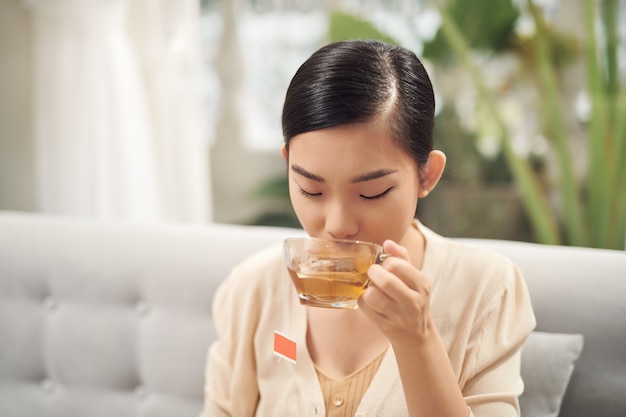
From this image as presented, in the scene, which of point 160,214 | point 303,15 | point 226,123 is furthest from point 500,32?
point 160,214

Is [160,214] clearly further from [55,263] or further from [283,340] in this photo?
[283,340]

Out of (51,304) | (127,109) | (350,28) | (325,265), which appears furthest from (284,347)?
(350,28)

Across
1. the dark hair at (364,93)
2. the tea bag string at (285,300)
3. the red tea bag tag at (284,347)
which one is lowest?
the red tea bag tag at (284,347)

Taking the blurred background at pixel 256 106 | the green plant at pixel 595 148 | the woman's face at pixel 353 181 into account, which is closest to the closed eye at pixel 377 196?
the woman's face at pixel 353 181

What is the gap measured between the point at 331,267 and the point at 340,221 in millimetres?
77

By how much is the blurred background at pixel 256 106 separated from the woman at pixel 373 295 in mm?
1223

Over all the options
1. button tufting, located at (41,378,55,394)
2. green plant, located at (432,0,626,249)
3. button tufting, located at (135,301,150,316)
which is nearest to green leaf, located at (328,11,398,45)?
green plant, located at (432,0,626,249)

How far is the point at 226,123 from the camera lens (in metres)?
4.22

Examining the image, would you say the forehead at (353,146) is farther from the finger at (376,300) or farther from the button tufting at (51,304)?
the button tufting at (51,304)

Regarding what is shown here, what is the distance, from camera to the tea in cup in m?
1.11

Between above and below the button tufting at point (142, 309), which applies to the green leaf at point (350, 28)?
above

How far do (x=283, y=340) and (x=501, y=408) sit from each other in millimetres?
409

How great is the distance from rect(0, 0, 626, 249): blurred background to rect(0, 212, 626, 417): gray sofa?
0.85 metres

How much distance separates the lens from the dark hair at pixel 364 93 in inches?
45.1
